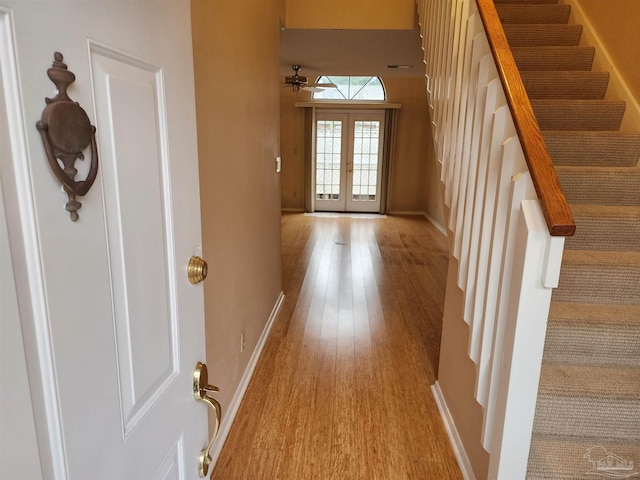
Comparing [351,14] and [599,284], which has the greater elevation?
[351,14]

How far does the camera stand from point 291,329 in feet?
10.4

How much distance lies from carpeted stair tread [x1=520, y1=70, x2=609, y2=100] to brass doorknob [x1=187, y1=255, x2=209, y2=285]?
2.50 meters

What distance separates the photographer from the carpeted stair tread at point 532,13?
3061 millimetres

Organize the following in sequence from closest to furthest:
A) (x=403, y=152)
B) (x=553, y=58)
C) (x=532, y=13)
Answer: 1. (x=553, y=58)
2. (x=532, y=13)
3. (x=403, y=152)

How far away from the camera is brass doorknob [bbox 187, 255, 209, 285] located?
85 centimetres

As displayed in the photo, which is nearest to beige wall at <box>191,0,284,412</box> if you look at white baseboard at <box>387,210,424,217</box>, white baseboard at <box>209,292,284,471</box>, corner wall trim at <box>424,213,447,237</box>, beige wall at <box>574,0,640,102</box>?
white baseboard at <box>209,292,284,471</box>

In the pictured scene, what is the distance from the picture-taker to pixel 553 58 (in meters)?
2.72

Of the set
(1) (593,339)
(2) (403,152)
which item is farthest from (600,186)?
(2) (403,152)

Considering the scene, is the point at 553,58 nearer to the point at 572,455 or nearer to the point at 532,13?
the point at 532,13

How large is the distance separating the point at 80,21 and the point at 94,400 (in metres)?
0.49

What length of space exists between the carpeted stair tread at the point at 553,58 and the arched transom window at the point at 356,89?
19.1 feet

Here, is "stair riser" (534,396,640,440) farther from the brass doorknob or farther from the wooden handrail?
the brass doorknob

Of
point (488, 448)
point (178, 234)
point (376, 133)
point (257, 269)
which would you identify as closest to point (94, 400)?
point (178, 234)

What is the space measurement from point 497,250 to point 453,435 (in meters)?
1.09
